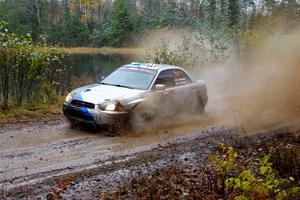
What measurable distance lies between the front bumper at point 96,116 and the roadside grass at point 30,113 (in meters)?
1.98

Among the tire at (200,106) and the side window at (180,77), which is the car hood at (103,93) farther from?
the tire at (200,106)

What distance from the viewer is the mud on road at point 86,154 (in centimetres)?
690

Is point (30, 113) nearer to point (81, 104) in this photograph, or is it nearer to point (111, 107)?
point (81, 104)

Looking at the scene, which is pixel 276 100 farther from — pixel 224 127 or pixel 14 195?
pixel 14 195

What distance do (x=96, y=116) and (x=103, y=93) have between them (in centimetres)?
73

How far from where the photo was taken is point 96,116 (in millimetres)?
10328

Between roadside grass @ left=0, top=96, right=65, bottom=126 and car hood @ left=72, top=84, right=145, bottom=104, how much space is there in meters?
2.06

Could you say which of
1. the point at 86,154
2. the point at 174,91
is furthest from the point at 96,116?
the point at 174,91

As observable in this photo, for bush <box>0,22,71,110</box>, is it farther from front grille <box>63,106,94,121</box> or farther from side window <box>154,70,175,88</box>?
side window <box>154,70,175,88</box>

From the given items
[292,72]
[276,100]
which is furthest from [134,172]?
[292,72]

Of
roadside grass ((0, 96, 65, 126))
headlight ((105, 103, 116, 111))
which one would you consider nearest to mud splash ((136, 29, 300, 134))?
headlight ((105, 103, 116, 111))

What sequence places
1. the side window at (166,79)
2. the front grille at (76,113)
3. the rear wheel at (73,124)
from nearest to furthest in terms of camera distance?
the front grille at (76,113), the rear wheel at (73,124), the side window at (166,79)

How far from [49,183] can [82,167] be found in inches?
41.3

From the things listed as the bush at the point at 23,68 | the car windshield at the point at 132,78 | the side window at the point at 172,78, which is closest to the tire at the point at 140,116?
the car windshield at the point at 132,78
